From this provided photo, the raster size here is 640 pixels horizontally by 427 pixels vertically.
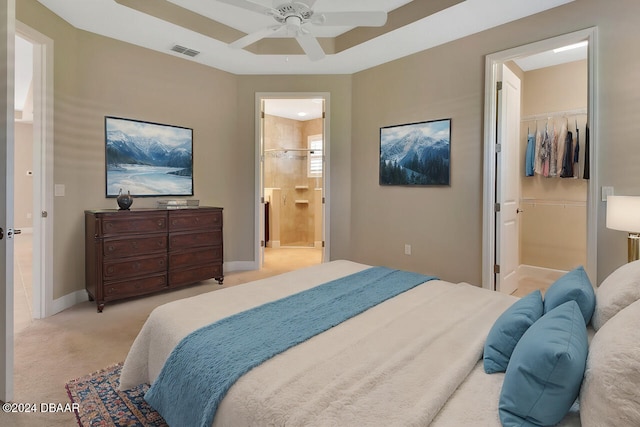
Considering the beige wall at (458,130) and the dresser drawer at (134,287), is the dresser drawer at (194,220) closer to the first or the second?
the dresser drawer at (134,287)

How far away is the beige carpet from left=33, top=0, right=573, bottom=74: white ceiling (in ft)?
9.01

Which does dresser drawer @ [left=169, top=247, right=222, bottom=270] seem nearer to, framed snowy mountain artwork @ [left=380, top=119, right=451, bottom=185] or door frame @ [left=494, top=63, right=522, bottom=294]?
framed snowy mountain artwork @ [left=380, top=119, right=451, bottom=185]

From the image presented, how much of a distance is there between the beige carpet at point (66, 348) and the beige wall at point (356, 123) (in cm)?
52

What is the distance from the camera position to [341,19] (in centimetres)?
258

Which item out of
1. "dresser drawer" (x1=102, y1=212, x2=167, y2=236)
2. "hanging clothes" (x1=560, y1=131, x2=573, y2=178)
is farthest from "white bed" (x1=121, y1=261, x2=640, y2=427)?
"hanging clothes" (x1=560, y1=131, x2=573, y2=178)

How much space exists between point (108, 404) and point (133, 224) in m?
2.03

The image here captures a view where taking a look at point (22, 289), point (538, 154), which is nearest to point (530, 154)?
point (538, 154)

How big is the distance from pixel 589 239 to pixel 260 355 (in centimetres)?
298

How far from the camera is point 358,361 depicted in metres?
1.26

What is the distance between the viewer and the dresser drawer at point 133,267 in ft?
11.1

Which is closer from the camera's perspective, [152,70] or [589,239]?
[589,239]

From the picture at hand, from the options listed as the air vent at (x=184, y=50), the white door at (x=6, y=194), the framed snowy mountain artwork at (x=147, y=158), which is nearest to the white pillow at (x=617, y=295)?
the white door at (x=6, y=194)

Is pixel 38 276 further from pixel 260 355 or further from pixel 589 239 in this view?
pixel 589 239

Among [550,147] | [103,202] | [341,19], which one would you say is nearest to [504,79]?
[550,147]
